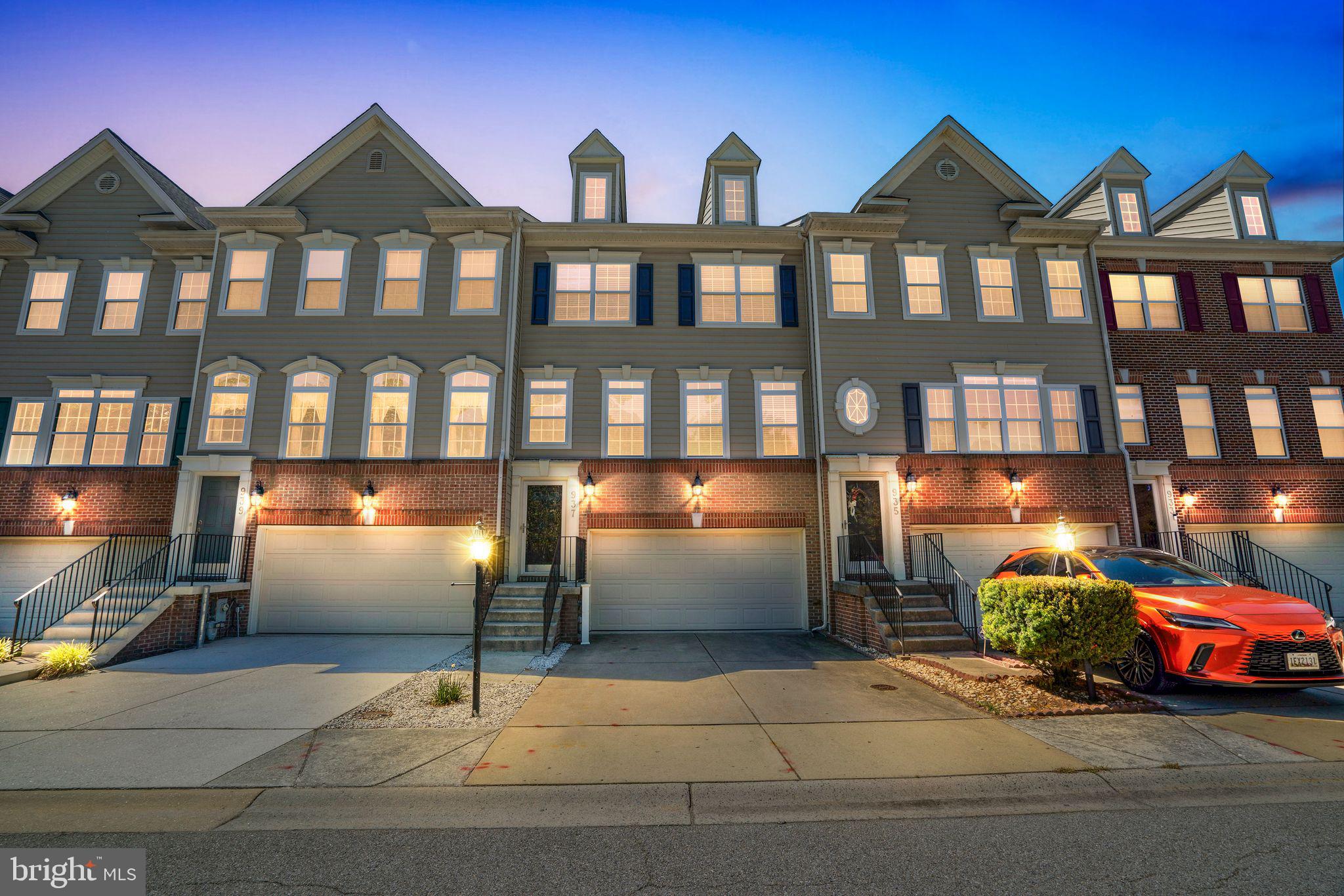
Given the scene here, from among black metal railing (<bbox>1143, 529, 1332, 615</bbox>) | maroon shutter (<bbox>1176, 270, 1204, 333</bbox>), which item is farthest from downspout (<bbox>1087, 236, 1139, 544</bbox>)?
maroon shutter (<bbox>1176, 270, 1204, 333</bbox>)

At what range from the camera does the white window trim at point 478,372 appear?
521 inches

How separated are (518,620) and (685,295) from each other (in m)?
8.33

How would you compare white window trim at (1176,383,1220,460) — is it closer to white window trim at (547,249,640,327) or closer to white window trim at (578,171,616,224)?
white window trim at (547,249,640,327)

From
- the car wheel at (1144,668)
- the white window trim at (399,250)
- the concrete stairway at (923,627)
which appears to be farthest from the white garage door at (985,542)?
the white window trim at (399,250)

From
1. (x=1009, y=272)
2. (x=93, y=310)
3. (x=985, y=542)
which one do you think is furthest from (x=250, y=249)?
(x=985, y=542)

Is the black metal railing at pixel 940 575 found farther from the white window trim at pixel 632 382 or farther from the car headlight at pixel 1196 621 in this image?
the white window trim at pixel 632 382

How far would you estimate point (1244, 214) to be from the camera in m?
16.0

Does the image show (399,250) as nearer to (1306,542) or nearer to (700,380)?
(700,380)

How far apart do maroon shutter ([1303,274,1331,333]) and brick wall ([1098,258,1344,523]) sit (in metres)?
0.12

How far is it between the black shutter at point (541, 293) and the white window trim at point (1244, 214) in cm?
1824

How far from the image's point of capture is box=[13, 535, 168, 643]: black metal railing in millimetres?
11883

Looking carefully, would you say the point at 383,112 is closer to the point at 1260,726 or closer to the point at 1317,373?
the point at 1260,726

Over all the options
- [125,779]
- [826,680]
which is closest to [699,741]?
[826,680]

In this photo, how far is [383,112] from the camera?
1427 cm
